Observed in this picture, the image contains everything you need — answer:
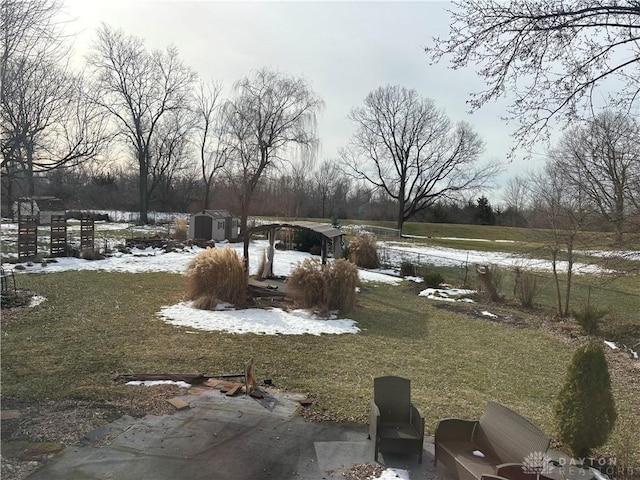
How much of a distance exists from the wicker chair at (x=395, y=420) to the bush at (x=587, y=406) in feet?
4.62

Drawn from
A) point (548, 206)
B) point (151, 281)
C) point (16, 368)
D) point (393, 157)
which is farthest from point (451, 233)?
point (16, 368)

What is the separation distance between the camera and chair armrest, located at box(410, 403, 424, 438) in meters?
4.33

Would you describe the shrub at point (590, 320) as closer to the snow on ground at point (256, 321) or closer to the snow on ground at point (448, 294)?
the snow on ground at point (448, 294)

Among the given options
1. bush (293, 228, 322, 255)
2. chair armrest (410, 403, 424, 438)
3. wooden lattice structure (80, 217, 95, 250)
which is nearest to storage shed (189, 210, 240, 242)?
bush (293, 228, 322, 255)

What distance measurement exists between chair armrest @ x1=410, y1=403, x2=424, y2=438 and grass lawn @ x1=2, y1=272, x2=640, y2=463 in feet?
2.64

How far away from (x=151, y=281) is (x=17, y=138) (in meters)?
8.41

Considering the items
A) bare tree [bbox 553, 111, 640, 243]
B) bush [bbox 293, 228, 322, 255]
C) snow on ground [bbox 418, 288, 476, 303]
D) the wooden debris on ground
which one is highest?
bare tree [bbox 553, 111, 640, 243]

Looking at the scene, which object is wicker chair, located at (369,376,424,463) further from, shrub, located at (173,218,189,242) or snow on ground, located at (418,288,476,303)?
shrub, located at (173,218,189,242)

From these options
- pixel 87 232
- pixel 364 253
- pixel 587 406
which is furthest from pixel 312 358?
pixel 87 232

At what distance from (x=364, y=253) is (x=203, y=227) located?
10941 mm

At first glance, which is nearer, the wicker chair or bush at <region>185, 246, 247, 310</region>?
the wicker chair

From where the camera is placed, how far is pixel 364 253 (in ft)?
71.2

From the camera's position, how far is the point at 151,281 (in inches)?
581

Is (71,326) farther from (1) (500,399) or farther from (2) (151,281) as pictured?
(1) (500,399)
